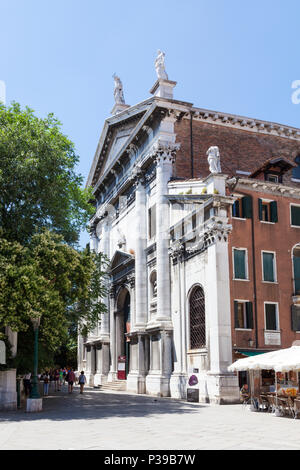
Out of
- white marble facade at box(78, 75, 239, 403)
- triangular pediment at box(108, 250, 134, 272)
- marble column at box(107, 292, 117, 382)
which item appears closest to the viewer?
white marble facade at box(78, 75, 239, 403)

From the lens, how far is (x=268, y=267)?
2586cm

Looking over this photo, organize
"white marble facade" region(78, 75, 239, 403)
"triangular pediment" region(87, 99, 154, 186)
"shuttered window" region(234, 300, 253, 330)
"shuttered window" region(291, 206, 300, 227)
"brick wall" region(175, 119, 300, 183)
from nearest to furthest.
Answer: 1. "white marble facade" region(78, 75, 239, 403)
2. "shuttered window" region(234, 300, 253, 330)
3. "shuttered window" region(291, 206, 300, 227)
4. "brick wall" region(175, 119, 300, 183)
5. "triangular pediment" region(87, 99, 154, 186)

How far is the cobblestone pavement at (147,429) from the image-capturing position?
10977 millimetres

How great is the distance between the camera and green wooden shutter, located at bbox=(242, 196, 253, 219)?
26031 mm

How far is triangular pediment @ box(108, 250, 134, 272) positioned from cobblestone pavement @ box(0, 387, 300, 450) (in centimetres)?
1627

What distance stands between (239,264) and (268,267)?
5.64 ft

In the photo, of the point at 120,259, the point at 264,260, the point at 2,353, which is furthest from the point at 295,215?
the point at 2,353

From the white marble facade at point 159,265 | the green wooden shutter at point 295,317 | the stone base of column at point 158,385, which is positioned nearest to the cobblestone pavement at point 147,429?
the white marble facade at point 159,265

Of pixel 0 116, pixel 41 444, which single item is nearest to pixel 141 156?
pixel 0 116

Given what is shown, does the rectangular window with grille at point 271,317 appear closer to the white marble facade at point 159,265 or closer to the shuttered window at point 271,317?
the shuttered window at point 271,317

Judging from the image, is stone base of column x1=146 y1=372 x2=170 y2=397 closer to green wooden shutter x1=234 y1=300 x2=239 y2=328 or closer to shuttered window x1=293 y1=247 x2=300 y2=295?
green wooden shutter x1=234 y1=300 x2=239 y2=328

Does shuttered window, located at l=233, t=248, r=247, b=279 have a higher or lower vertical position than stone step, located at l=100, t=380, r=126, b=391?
higher

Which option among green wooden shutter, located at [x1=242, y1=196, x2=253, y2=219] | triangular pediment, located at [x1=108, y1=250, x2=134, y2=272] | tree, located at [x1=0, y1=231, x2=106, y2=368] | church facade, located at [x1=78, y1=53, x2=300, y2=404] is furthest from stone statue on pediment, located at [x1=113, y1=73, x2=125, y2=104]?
tree, located at [x1=0, y1=231, x2=106, y2=368]

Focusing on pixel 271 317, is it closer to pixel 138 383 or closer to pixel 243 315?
pixel 243 315
